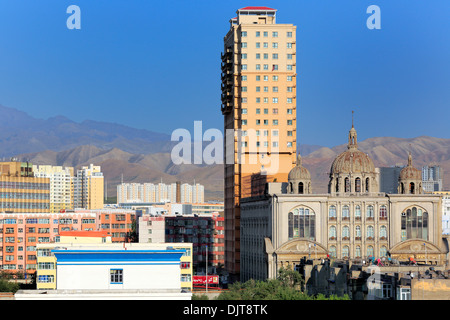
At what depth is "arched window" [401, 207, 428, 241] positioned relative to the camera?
5512 inches

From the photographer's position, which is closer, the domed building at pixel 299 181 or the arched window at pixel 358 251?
the arched window at pixel 358 251

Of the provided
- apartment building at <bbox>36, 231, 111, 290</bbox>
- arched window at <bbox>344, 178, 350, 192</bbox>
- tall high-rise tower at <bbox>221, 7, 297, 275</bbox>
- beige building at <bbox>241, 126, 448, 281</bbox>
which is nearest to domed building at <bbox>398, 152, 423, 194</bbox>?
beige building at <bbox>241, 126, 448, 281</bbox>

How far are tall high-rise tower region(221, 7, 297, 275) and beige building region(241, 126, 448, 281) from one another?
3428cm

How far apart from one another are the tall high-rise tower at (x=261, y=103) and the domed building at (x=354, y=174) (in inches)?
1369

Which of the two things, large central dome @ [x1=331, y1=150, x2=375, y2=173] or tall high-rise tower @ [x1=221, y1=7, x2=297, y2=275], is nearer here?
large central dome @ [x1=331, y1=150, x2=375, y2=173]

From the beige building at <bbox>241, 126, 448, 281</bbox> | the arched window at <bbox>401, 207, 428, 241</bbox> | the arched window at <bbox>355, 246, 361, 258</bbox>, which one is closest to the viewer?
the beige building at <bbox>241, 126, 448, 281</bbox>

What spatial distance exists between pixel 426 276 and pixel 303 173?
5866cm

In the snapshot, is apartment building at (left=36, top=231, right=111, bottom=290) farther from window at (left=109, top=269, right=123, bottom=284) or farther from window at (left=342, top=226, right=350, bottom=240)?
window at (left=109, top=269, right=123, bottom=284)

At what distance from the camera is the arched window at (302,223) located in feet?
452

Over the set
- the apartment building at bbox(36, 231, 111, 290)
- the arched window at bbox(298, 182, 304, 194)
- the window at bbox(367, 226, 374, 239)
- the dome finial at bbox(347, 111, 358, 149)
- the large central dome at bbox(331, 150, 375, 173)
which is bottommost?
the apartment building at bbox(36, 231, 111, 290)

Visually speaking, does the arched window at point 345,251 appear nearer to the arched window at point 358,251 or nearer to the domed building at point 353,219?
the domed building at point 353,219

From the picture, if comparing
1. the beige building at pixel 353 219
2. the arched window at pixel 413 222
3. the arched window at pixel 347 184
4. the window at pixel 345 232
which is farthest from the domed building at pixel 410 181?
the window at pixel 345 232
